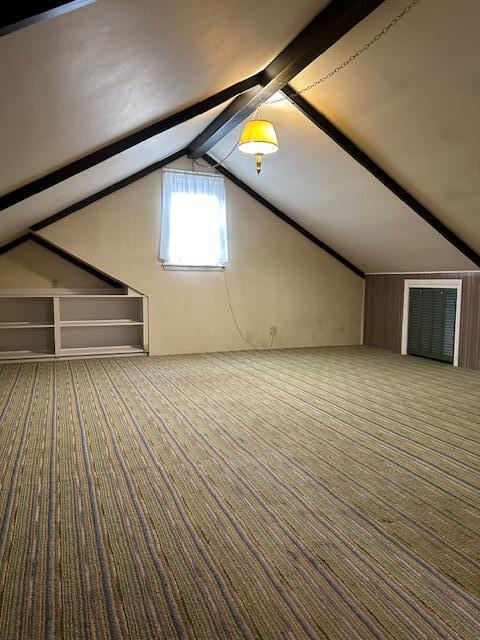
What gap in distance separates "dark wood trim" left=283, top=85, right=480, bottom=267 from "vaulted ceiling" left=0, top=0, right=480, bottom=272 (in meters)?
0.07

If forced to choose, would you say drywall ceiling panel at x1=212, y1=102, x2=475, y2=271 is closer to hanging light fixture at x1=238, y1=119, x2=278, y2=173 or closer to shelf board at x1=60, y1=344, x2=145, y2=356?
hanging light fixture at x1=238, y1=119, x2=278, y2=173

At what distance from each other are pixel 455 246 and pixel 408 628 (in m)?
4.68

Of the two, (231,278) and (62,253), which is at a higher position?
(62,253)

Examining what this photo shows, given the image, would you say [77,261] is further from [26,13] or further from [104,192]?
[26,13]

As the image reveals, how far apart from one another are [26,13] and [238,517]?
7.00ft

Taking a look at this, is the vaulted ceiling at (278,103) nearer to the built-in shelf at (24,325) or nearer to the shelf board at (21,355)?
the built-in shelf at (24,325)

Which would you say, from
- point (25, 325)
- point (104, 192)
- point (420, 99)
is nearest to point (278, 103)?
point (420, 99)

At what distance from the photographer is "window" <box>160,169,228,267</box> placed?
6258mm

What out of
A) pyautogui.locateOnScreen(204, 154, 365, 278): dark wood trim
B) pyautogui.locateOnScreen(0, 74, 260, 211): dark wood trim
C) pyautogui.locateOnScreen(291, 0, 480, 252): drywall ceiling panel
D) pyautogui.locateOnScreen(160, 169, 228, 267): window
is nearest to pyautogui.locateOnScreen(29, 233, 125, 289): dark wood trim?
pyautogui.locateOnScreen(160, 169, 228, 267): window

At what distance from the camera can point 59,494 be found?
2.26 metres

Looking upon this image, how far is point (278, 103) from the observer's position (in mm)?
4480

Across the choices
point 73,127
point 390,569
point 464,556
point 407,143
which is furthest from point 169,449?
point 407,143

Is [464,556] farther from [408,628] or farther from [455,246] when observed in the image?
[455,246]

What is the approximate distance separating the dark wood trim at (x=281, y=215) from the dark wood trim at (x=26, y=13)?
5087mm
